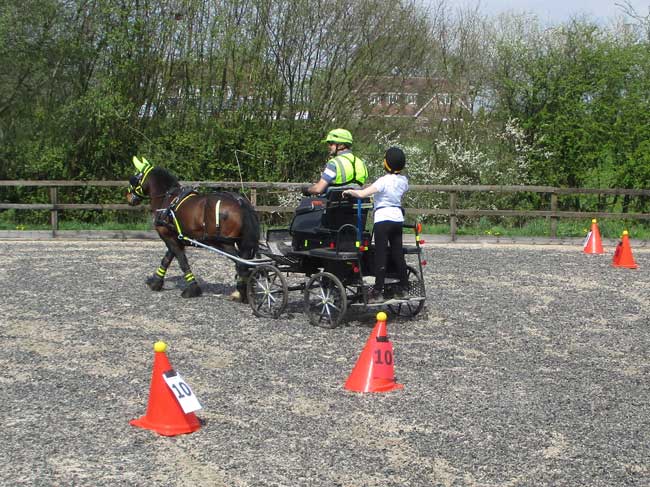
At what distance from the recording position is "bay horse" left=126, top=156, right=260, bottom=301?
427 inches

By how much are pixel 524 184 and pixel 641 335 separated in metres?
11.7

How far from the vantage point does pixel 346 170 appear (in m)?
9.40

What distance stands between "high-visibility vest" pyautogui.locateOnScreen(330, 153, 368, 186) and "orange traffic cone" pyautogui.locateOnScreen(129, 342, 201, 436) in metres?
3.93

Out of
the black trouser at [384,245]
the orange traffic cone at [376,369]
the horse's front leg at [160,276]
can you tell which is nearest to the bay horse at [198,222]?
the horse's front leg at [160,276]

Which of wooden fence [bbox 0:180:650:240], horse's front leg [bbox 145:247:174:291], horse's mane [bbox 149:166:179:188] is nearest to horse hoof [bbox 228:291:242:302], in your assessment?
horse's front leg [bbox 145:247:174:291]

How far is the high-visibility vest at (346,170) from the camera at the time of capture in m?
9.38

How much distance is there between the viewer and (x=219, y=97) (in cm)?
2167

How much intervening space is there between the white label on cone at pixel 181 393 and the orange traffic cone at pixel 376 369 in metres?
1.55

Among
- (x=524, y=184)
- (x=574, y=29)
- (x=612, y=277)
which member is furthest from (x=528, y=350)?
(x=574, y=29)

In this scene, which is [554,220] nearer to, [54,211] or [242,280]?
[242,280]

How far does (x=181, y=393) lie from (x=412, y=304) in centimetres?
493

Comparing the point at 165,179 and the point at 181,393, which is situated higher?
the point at 165,179

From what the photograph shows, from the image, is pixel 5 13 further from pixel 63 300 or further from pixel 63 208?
pixel 63 300

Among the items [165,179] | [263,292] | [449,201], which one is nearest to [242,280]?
[263,292]
